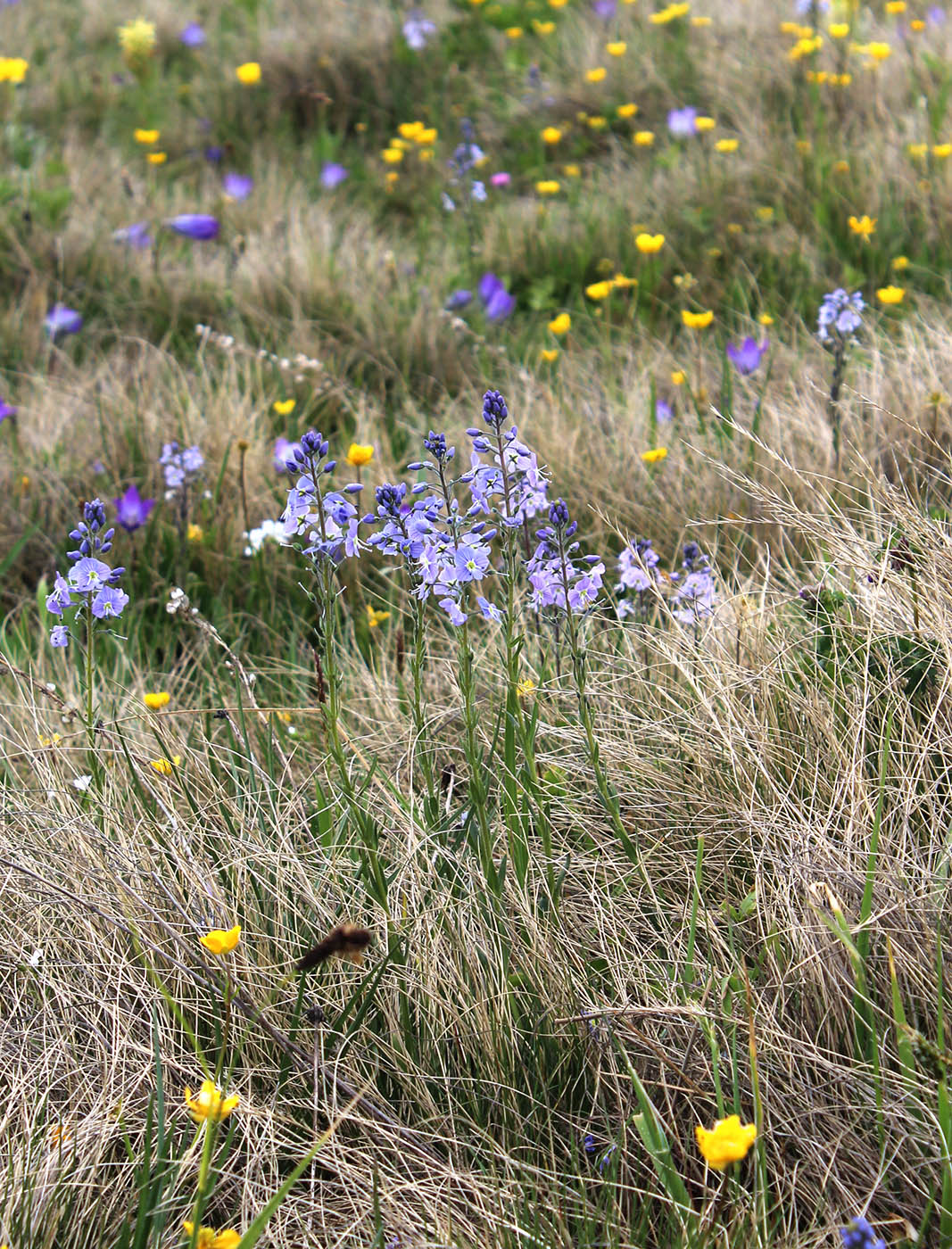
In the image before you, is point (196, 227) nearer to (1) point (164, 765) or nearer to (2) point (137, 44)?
(2) point (137, 44)

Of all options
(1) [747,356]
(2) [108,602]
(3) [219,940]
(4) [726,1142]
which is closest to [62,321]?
Result: (1) [747,356]

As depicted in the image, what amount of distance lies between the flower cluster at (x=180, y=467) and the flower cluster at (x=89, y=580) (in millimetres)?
1080

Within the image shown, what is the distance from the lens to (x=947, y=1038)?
1.68m

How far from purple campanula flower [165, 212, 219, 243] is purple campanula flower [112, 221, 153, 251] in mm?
128

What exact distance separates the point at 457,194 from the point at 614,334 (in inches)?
53.1

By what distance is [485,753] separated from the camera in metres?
2.27

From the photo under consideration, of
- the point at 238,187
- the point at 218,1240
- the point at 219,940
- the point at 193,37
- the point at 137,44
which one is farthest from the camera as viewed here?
the point at 193,37

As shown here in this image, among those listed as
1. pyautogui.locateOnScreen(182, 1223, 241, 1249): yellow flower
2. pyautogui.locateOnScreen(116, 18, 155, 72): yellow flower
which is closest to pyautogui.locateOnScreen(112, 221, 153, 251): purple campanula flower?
pyautogui.locateOnScreen(116, 18, 155, 72): yellow flower

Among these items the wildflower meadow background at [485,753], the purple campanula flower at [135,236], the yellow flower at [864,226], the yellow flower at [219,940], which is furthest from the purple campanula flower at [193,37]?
the yellow flower at [219,940]

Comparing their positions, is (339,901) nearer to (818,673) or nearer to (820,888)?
(820,888)

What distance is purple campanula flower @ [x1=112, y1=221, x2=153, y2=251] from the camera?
4.77 metres

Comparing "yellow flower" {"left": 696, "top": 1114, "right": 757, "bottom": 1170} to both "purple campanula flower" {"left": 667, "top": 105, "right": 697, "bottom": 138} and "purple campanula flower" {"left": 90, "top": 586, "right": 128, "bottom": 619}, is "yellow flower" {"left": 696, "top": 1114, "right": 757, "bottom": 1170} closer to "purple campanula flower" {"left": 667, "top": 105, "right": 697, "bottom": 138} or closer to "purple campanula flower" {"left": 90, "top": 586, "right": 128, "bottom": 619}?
"purple campanula flower" {"left": 90, "top": 586, "right": 128, "bottom": 619}

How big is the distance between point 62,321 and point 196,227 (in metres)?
0.86

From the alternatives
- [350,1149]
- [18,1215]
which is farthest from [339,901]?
[18,1215]
